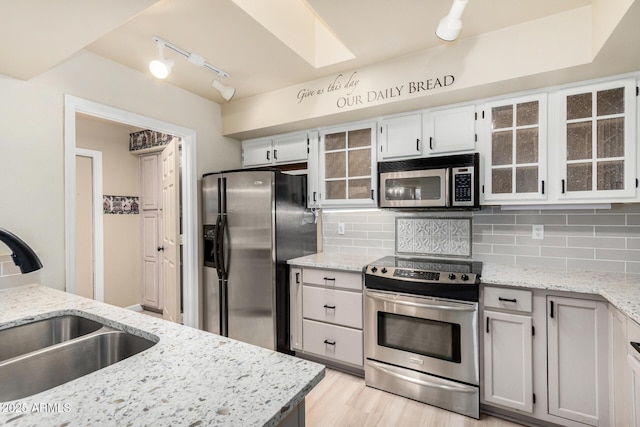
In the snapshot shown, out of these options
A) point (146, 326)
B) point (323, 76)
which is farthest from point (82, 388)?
point (323, 76)

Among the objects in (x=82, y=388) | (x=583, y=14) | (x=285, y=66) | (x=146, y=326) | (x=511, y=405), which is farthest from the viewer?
(x=285, y=66)

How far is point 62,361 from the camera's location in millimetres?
1028

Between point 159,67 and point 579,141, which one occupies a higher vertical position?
point 159,67

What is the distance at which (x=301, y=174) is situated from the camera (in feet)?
10.3

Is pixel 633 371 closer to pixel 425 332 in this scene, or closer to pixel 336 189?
pixel 425 332

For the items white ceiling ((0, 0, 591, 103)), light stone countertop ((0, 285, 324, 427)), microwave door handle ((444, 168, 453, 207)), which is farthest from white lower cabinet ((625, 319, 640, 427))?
white ceiling ((0, 0, 591, 103))

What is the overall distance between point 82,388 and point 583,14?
2.76 meters

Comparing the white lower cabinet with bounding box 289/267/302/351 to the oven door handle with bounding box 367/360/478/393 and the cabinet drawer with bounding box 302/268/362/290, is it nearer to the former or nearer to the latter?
the cabinet drawer with bounding box 302/268/362/290

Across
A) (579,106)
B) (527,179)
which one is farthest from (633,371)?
(579,106)

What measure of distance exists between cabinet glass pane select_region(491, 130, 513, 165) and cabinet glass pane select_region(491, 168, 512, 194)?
0.06 m

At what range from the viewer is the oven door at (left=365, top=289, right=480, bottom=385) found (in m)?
2.02

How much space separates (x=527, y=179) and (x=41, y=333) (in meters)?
2.86

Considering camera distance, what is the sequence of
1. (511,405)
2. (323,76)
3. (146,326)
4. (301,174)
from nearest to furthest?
(146,326)
(511,405)
(323,76)
(301,174)

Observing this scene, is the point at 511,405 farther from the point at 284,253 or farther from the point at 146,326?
the point at 146,326
